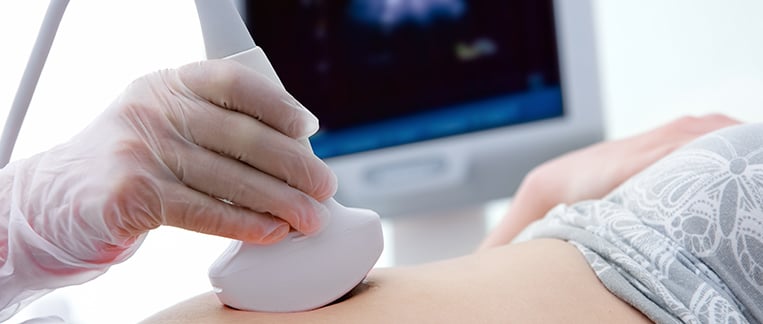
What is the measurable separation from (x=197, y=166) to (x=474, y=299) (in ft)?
0.82

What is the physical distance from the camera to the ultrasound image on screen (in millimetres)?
1684

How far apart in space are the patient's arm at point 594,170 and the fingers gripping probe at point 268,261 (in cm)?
50

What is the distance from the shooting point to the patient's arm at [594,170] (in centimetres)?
104

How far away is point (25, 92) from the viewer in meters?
0.75

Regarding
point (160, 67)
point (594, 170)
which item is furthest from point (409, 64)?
point (594, 170)

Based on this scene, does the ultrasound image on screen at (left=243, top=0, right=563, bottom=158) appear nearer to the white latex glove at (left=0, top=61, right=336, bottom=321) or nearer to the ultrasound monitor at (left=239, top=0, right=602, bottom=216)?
the ultrasound monitor at (left=239, top=0, right=602, bottom=216)

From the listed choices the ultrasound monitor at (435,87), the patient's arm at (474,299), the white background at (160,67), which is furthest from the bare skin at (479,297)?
the ultrasound monitor at (435,87)

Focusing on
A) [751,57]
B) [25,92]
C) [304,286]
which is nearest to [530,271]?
[304,286]

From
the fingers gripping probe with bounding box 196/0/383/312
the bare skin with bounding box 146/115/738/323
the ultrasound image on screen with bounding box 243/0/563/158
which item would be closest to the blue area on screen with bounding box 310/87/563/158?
the ultrasound image on screen with bounding box 243/0/563/158

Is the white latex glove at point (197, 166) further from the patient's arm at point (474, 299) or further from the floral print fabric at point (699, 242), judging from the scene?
the floral print fabric at point (699, 242)

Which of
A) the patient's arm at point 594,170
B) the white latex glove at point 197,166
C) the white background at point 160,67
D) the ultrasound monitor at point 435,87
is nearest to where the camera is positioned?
the white latex glove at point 197,166

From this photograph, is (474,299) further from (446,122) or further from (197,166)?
(446,122)

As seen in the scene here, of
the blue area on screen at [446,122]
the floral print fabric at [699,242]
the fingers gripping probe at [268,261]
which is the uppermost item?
the fingers gripping probe at [268,261]

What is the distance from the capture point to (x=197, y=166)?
2.09 feet
